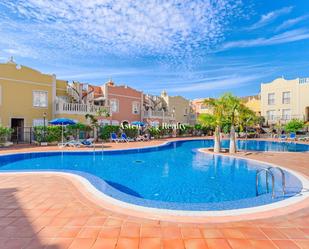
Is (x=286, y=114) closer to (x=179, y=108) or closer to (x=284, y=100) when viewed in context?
(x=284, y=100)

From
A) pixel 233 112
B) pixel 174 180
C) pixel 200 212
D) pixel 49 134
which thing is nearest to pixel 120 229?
pixel 200 212

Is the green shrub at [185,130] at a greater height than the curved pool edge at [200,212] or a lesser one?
greater

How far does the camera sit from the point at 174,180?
8602 mm

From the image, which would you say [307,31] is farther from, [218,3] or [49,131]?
[49,131]

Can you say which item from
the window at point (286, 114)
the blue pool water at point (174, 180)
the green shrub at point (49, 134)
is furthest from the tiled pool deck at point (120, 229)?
the window at point (286, 114)

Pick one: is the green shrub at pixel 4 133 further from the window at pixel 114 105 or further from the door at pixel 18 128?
the window at pixel 114 105

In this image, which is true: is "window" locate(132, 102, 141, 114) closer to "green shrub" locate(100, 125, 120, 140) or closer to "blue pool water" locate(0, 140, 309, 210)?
"green shrub" locate(100, 125, 120, 140)

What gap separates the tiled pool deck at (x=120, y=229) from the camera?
313 centimetres

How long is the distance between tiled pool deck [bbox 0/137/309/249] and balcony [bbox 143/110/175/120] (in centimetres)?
2697

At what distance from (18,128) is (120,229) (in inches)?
833

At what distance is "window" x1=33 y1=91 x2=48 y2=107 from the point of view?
2144 cm

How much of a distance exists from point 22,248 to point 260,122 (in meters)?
40.9

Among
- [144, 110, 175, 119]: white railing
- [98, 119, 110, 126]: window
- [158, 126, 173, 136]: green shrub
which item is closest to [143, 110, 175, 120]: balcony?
[144, 110, 175, 119]: white railing

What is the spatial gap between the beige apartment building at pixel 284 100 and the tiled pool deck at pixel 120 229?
36.3 m
